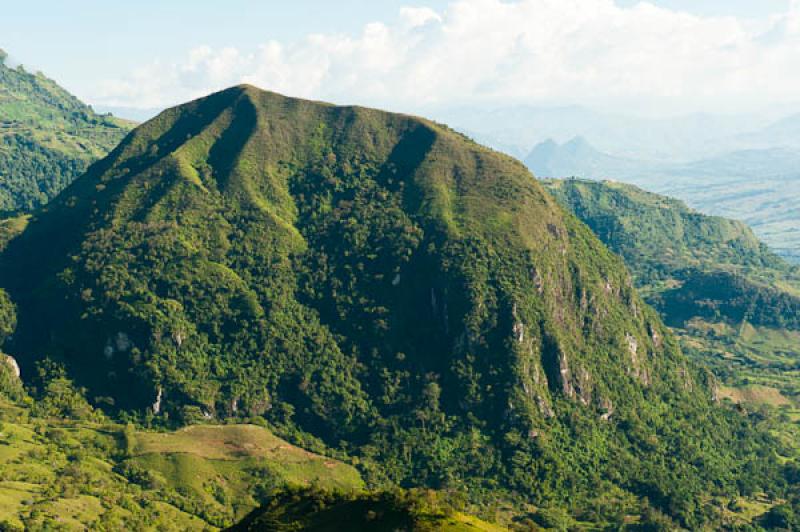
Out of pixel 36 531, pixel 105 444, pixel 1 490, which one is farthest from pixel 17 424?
pixel 36 531

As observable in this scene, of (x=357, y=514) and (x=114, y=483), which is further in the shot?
(x=114, y=483)

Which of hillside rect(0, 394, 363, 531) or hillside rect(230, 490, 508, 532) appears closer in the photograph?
hillside rect(230, 490, 508, 532)

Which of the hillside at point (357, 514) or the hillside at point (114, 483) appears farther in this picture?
the hillside at point (114, 483)

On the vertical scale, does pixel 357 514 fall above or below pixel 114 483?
above

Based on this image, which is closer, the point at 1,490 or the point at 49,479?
the point at 1,490

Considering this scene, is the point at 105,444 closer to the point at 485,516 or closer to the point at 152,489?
the point at 152,489

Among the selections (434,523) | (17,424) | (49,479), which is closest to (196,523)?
(49,479)

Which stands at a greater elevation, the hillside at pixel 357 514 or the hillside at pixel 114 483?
the hillside at pixel 357 514

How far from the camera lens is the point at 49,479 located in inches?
6845

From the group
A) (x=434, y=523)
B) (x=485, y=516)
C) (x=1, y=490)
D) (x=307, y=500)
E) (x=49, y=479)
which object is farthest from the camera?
(x=485, y=516)

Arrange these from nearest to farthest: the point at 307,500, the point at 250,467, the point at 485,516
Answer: the point at 307,500 < the point at 485,516 < the point at 250,467

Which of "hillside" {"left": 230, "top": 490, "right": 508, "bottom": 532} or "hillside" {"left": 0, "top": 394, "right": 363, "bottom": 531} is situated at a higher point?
"hillside" {"left": 230, "top": 490, "right": 508, "bottom": 532}

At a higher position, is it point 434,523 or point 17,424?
point 434,523

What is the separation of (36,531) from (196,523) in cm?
3745
